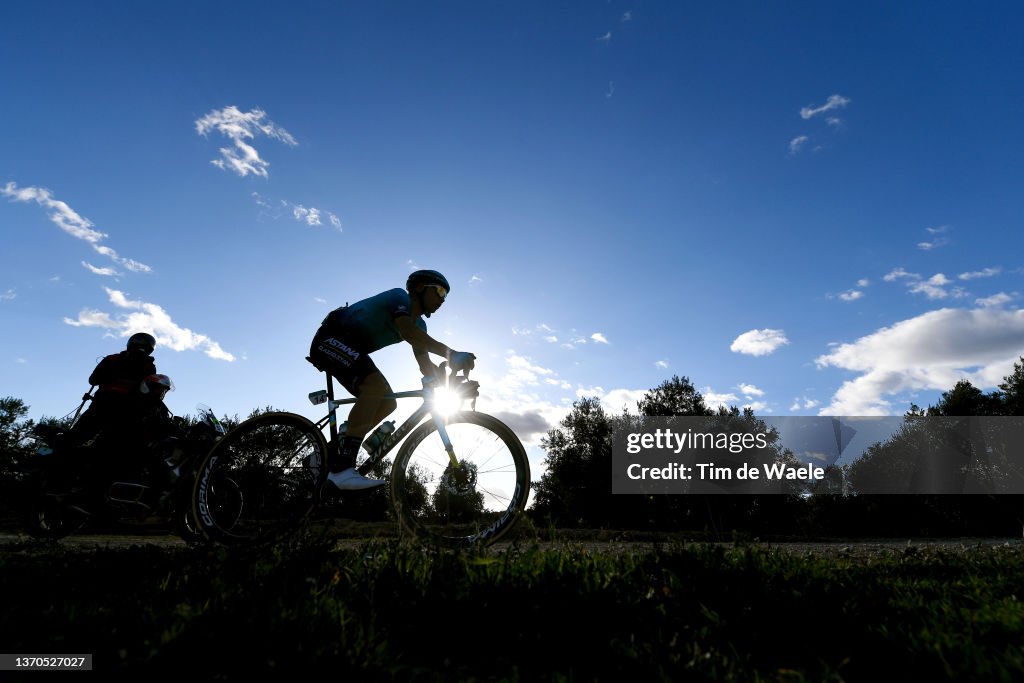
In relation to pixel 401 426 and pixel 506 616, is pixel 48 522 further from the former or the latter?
pixel 506 616

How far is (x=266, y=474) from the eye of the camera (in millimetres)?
5543

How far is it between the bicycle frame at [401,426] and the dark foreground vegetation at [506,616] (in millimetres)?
1610

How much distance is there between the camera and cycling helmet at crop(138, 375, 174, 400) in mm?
6914

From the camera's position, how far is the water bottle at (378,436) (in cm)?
569

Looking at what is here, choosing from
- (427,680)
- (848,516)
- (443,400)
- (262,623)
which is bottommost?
(848,516)

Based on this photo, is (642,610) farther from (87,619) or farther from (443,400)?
(443,400)

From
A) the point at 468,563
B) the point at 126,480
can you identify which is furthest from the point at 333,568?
the point at 126,480

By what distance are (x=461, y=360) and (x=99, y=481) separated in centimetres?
498

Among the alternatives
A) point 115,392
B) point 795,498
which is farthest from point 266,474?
point 795,498

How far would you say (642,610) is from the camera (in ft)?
10.4

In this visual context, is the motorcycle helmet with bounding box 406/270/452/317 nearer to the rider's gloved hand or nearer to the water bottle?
the rider's gloved hand

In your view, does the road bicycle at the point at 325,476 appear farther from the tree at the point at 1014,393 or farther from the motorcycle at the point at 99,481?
the tree at the point at 1014,393

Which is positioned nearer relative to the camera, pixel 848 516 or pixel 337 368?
pixel 337 368

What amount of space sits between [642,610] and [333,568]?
184 cm
